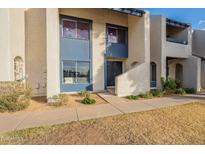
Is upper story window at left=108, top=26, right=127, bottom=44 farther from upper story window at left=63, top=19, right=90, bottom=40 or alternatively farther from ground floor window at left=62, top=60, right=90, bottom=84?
ground floor window at left=62, top=60, right=90, bottom=84

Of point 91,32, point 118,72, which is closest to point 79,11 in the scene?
point 91,32

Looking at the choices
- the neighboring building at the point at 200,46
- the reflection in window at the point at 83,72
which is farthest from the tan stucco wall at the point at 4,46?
the neighboring building at the point at 200,46

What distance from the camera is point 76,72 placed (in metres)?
12.4

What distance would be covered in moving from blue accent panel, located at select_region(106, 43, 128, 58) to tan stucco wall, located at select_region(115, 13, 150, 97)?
0.45 m

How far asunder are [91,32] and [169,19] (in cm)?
771

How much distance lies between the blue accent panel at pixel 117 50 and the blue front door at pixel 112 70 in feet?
2.49

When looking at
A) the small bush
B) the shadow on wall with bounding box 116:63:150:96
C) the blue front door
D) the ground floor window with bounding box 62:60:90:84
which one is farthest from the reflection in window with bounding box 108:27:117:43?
the small bush

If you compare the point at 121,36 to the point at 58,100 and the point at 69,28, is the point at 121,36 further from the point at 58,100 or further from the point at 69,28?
the point at 58,100

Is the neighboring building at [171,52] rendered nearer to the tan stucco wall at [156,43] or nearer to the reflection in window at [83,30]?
the tan stucco wall at [156,43]

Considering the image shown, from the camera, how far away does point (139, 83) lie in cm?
1190

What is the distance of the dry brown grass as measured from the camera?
170 inches

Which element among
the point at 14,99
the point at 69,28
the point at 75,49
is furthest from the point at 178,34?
the point at 14,99

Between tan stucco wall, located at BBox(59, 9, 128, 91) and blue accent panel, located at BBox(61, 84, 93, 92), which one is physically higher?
tan stucco wall, located at BBox(59, 9, 128, 91)

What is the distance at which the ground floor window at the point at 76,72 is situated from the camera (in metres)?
12.0
